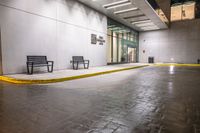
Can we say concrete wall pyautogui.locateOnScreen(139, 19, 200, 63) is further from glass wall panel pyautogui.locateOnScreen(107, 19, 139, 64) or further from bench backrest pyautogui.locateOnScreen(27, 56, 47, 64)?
bench backrest pyautogui.locateOnScreen(27, 56, 47, 64)

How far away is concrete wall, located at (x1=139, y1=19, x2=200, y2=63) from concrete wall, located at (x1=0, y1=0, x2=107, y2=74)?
Result: 1025 centimetres

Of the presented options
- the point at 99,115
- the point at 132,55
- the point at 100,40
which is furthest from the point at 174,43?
the point at 99,115

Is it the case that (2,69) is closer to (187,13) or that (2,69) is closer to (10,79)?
(10,79)

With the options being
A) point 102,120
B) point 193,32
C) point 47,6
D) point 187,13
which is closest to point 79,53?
point 47,6

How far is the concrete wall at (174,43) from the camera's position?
1589 centimetres

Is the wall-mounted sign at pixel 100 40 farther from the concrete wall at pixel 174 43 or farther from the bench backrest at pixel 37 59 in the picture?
the concrete wall at pixel 174 43

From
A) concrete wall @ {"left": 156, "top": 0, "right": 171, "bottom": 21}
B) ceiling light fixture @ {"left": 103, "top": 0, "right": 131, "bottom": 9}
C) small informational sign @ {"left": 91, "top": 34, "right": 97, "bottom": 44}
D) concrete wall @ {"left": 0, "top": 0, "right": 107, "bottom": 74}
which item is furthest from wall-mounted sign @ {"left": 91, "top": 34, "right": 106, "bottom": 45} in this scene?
concrete wall @ {"left": 156, "top": 0, "right": 171, "bottom": 21}

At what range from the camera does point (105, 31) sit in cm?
1202

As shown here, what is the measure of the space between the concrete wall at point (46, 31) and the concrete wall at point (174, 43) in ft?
33.6

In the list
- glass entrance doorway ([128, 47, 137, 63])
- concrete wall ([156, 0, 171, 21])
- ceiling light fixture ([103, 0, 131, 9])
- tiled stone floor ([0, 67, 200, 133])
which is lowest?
tiled stone floor ([0, 67, 200, 133])

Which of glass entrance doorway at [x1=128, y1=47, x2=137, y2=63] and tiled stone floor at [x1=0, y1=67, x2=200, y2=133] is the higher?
glass entrance doorway at [x1=128, y1=47, x2=137, y2=63]

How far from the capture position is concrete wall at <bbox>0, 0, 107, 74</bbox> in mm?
5684

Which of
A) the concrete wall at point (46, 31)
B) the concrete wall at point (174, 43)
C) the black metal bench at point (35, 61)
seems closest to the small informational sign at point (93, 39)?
the concrete wall at point (46, 31)

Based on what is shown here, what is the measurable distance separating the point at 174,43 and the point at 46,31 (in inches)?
605
